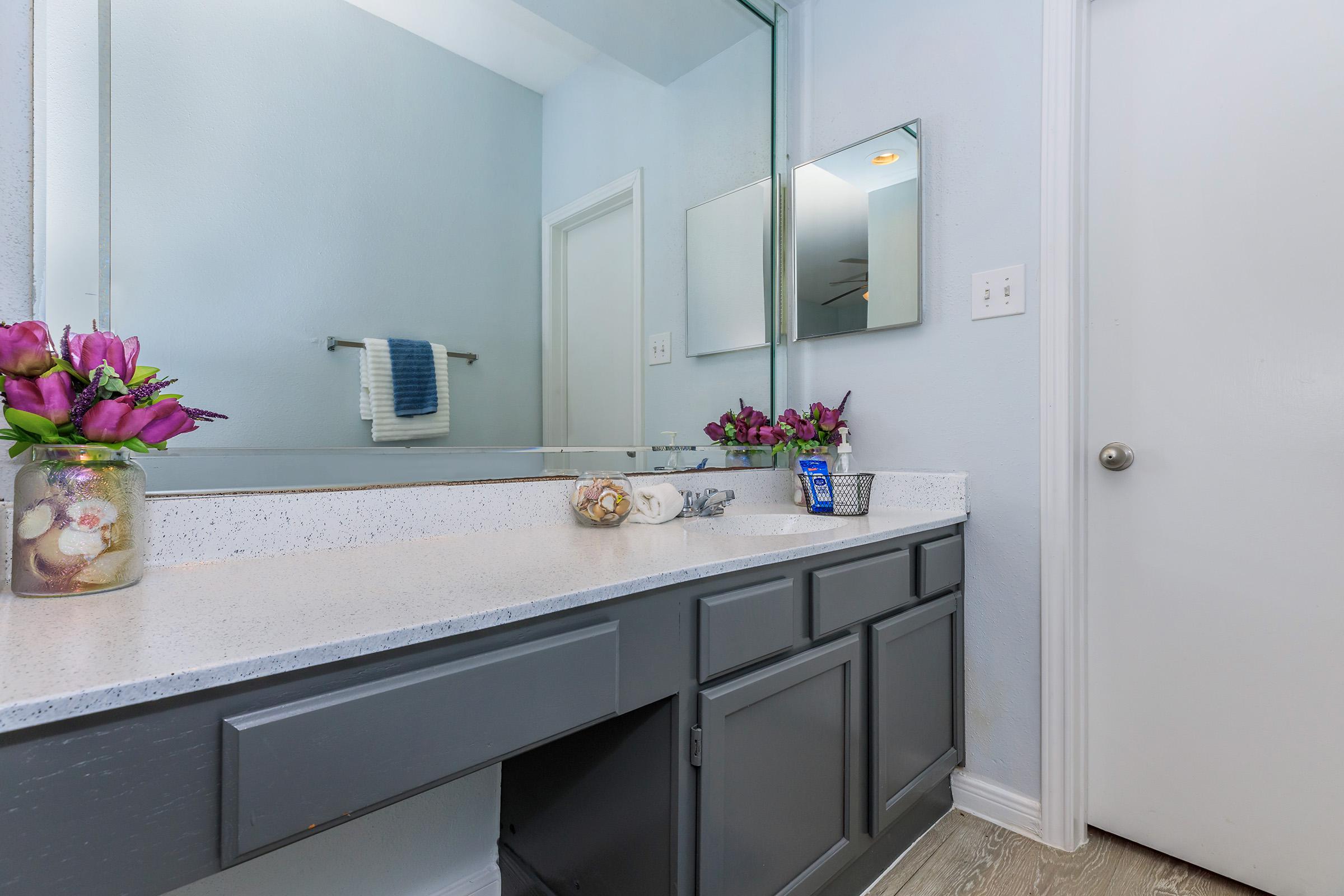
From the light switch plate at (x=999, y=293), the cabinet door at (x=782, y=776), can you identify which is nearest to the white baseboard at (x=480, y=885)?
the cabinet door at (x=782, y=776)

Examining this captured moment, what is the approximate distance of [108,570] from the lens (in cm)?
75

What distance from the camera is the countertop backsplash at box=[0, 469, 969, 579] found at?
92 cm

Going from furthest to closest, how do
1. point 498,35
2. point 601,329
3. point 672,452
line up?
1. point 672,452
2. point 601,329
3. point 498,35

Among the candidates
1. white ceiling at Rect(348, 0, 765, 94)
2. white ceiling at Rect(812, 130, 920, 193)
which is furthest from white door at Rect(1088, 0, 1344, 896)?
white ceiling at Rect(348, 0, 765, 94)

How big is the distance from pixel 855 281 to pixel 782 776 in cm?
128

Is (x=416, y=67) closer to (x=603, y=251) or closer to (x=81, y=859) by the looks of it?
(x=603, y=251)

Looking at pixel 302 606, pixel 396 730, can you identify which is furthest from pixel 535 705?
pixel 302 606

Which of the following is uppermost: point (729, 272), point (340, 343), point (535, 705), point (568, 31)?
point (568, 31)

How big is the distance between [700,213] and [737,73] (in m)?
0.48

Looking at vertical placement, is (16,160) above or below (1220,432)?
above

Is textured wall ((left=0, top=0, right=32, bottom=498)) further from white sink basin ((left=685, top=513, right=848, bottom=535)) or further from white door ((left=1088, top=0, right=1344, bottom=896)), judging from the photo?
white door ((left=1088, top=0, right=1344, bottom=896))

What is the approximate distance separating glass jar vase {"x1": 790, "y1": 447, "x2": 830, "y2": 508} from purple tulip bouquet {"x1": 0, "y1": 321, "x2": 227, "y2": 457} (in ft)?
4.31

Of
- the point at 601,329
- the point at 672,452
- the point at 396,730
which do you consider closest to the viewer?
the point at 396,730

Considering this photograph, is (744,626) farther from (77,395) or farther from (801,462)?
(77,395)
